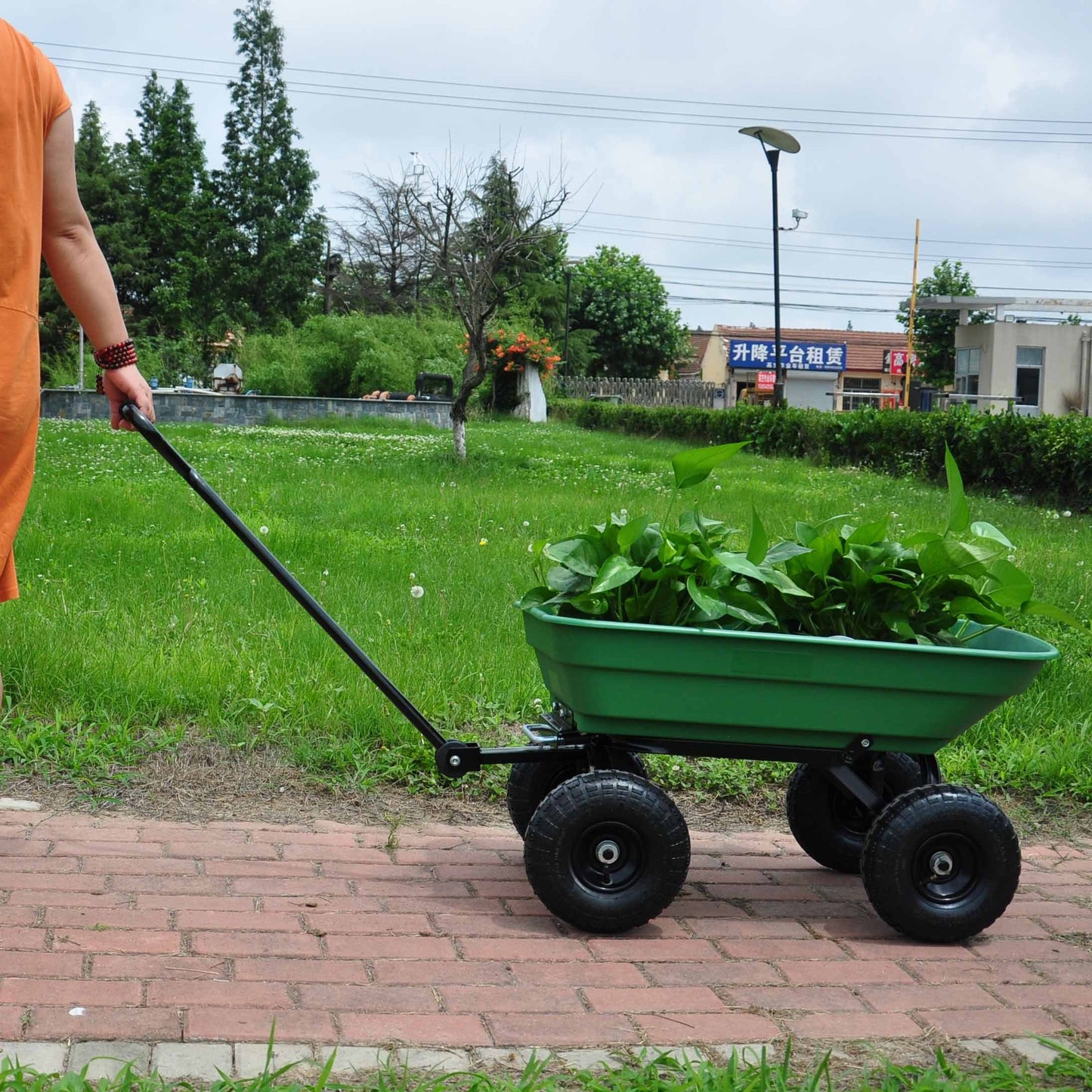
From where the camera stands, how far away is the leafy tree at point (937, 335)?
182ft

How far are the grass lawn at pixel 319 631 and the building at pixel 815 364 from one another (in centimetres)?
4093

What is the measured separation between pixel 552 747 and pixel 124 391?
4.45ft

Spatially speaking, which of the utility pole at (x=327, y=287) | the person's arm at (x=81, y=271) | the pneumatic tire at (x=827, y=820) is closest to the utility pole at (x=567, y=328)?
the utility pole at (x=327, y=287)

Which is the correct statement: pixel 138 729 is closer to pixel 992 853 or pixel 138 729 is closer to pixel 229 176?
pixel 992 853

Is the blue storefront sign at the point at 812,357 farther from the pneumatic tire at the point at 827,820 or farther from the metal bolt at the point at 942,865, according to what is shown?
the metal bolt at the point at 942,865

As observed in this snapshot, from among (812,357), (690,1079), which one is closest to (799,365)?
(812,357)

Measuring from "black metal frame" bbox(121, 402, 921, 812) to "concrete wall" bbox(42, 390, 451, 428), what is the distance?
21.9 meters

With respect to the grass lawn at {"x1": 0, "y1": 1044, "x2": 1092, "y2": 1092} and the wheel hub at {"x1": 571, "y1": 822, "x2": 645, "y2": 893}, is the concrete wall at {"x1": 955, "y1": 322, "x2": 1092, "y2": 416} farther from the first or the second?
the grass lawn at {"x1": 0, "y1": 1044, "x2": 1092, "y2": 1092}

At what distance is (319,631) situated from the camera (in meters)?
5.15

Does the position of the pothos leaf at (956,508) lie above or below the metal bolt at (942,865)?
above

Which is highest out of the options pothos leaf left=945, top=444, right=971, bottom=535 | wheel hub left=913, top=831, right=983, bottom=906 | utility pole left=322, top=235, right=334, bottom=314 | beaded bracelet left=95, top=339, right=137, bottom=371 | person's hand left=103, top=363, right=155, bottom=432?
utility pole left=322, top=235, right=334, bottom=314

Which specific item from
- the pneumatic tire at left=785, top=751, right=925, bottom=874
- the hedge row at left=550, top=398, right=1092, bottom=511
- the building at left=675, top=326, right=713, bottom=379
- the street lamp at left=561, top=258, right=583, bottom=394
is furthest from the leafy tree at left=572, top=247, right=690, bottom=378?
the pneumatic tire at left=785, top=751, right=925, bottom=874

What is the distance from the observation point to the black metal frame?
3014 mm

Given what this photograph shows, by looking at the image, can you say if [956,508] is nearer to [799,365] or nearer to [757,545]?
[757,545]
